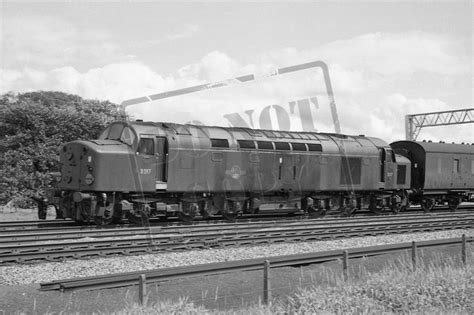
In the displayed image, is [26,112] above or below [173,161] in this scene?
above

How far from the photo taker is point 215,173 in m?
23.2

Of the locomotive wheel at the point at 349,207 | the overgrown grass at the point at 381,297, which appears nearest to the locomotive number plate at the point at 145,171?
the overgrown grass at the point at 381,297

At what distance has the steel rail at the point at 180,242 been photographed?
1398 centimetres

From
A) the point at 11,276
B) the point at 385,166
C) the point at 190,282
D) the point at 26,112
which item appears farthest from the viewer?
the point at 26,112

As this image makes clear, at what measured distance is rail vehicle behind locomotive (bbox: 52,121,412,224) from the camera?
67.3ft

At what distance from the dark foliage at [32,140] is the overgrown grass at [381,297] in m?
22.3

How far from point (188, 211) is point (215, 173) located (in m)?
1.90

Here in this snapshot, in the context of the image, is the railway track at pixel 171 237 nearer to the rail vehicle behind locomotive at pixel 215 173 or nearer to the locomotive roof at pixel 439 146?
the rail vehicle behind locomotive at pixel 215 173

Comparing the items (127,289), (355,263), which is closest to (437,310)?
(355,263)

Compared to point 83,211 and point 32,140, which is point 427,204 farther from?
point 32,140

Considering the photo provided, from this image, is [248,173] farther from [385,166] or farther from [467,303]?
[467,303]

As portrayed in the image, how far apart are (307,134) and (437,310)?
18.3 meters

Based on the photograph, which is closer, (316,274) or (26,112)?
(316,274)

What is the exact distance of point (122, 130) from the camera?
21719 millimetres
